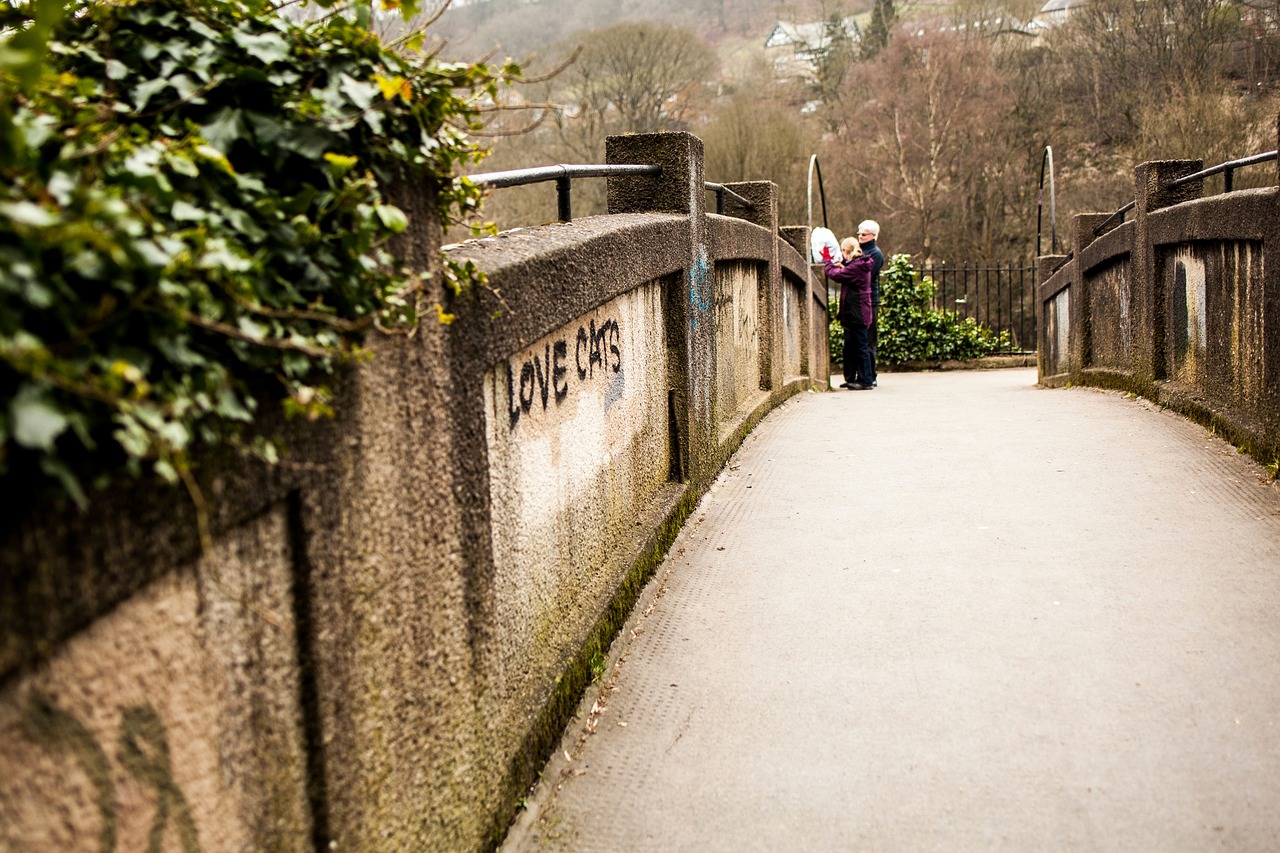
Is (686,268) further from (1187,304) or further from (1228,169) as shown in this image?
(1187,304)

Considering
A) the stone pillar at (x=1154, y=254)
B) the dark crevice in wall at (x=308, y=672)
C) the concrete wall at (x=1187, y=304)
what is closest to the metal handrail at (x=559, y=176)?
the dark crevice in wall at (x=308, y=672)

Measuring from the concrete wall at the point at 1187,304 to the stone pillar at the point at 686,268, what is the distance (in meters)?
3.00

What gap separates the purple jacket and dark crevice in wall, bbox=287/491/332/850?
490 inches

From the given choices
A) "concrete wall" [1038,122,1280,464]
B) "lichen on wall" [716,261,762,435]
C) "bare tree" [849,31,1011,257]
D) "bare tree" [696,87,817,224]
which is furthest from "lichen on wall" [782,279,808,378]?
"bare tree" [696,87,817,224]

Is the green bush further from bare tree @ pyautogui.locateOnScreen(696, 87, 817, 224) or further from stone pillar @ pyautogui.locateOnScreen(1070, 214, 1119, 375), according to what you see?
bare tree @ pyautogui.locateOnScreen(696, 87, 817, 224)

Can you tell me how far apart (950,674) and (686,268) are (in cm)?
265

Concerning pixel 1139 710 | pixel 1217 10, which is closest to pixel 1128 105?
pixel 1217 10

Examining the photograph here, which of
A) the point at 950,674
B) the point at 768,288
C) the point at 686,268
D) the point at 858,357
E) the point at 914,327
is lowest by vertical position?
the point at 950,674

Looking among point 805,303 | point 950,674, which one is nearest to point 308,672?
point 950,674

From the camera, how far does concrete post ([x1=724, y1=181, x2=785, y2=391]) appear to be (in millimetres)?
9781

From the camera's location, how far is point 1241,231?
6848 millimetres

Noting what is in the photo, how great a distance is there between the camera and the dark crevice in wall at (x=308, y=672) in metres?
2.12

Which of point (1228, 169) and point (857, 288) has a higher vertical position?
point (1228, 169)

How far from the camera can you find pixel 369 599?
236cm
